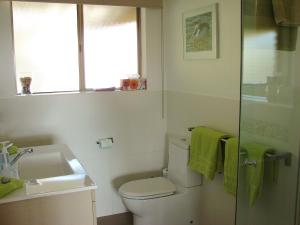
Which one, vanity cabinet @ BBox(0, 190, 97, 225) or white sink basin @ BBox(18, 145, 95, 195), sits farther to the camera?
white sink basin @ BBox(18, 145, 95, 195)

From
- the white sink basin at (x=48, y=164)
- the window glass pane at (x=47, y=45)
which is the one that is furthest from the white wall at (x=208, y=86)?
the white sink basin at (x=48, y=164)

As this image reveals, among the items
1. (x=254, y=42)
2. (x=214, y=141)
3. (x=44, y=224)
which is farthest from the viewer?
(x=214, y=141)

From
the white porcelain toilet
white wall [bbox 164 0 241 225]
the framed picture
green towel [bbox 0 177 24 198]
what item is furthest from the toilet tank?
green towel [bbox 0 177 24 198]

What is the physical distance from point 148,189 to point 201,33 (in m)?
1.36

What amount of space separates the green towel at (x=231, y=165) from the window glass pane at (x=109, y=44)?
1.42 m

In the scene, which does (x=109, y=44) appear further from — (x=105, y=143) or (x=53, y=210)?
(x=53, y=210)

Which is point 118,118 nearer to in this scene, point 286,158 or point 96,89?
point 96,89

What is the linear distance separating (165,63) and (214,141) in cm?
119

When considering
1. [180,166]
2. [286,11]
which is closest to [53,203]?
[180,166]

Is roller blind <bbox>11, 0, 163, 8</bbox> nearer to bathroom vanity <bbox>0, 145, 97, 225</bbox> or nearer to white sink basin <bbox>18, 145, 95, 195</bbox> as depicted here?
white sink basin <bbox>18, 145, 95, 195</bbox>

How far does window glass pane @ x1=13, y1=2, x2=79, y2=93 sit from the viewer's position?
2951 mm

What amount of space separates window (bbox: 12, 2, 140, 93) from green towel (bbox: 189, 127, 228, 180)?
1.05m

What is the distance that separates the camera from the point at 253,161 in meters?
1.98

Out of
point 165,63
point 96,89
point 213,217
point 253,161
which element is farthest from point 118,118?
point 253,161
